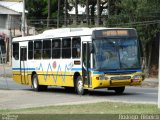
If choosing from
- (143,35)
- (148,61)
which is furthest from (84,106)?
(148,61)

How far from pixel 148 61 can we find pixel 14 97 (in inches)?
856

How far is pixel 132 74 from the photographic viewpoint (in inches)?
961

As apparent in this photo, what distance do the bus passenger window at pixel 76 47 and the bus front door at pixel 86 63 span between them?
42cm

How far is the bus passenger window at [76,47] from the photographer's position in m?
25.5

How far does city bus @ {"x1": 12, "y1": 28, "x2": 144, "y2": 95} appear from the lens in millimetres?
24156

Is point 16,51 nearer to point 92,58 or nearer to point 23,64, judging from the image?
point 23,64

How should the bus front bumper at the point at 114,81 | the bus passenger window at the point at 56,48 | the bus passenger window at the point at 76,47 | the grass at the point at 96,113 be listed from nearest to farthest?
the grass at the point at 96,113, the bus front bumper at the point at 114,81, the bus passenger window at the point at 76,47, the bus passenger window at the point at 56,48

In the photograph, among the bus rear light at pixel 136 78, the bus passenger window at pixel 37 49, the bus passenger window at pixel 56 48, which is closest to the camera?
the bus rear light at pixel 136 78

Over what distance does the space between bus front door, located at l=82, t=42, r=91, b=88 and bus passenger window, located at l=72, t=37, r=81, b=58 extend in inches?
16.6

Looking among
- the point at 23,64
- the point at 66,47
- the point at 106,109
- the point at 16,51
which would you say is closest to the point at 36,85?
the point at 23,64

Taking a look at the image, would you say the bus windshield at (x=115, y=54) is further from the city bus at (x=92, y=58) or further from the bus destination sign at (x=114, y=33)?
the bus destination sign at (x=114, y=33)

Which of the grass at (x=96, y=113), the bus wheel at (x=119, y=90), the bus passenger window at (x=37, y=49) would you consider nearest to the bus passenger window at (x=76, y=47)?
the bus wheel at (x=119, y=90)

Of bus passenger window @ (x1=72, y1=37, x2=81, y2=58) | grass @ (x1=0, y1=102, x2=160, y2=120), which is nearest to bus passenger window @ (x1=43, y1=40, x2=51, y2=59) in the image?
bus passenger window @ (x1=72, y1=37, x2=81, y2=58)

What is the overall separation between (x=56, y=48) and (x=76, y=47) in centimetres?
217
